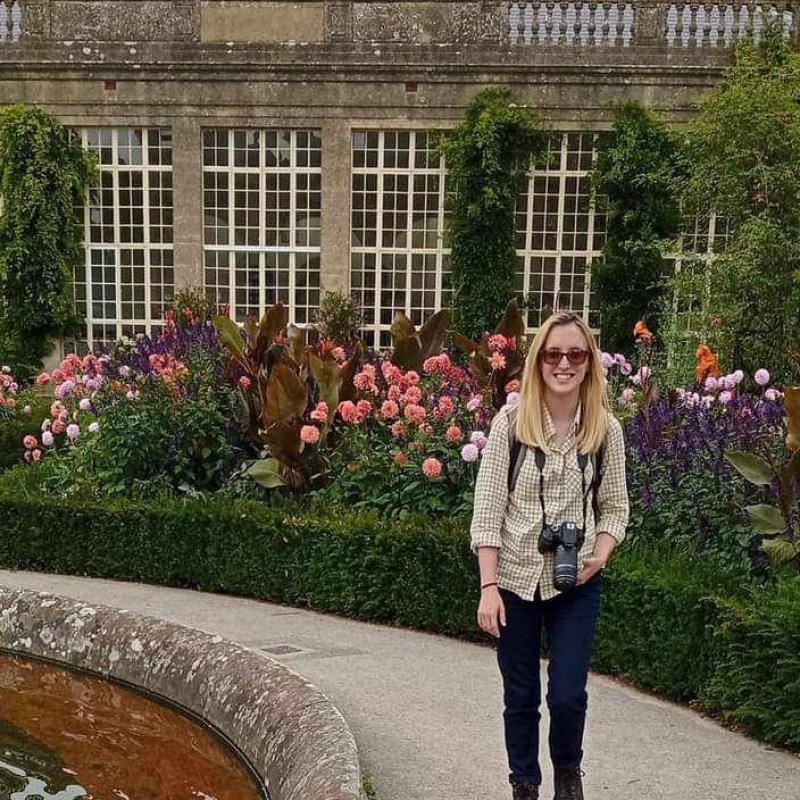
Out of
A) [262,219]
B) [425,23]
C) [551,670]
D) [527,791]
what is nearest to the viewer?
[551,670]

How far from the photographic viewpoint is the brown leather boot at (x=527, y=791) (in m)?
2.71

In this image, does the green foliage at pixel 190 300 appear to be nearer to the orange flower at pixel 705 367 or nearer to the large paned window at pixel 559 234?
the large paned window at pixel 559 234

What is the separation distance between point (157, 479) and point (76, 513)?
21.7 inches

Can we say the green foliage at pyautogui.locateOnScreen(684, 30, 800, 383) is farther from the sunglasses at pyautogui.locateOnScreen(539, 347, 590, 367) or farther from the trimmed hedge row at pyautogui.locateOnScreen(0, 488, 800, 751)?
the sunglasses at pyautogui.locateOnScreen(539, 347, 590, 367)

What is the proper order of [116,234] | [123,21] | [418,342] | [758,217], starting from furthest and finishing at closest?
[116,234], [123,21], [758,217], [418,342]

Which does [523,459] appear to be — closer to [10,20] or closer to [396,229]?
[396,229]

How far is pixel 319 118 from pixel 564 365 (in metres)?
11.3

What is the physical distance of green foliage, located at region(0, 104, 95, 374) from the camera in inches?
514

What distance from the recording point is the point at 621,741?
11.6 feet

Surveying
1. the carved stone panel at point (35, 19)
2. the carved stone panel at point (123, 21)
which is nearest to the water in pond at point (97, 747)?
the carved stone panel at point (123, 21)

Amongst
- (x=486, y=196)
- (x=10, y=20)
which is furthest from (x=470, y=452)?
(x=10, y=20)

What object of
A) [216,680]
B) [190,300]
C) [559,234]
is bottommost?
[216,680]

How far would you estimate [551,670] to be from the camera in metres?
2.61

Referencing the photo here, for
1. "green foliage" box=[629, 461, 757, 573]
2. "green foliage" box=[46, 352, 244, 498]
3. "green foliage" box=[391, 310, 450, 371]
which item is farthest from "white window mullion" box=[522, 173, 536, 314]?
"green foliage" box=[629, 461, 757, 573]
